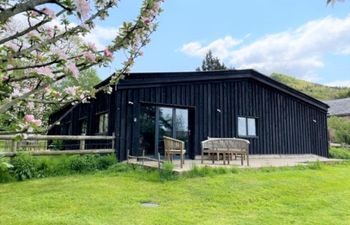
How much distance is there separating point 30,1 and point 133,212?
13.9ft

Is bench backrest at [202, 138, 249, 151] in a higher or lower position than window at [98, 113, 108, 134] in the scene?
lower

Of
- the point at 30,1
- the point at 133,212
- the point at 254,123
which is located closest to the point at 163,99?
the point at 254,123

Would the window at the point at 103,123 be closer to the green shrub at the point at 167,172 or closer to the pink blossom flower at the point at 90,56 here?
the green shrub at the point at 167,172

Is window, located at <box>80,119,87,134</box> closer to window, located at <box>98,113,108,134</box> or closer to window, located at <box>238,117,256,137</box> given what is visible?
window, located at <box>98,113,108,134</box>

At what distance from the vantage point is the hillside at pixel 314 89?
Result: 6274 centimetres

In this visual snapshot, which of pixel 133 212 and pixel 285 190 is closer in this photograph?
pixel 133 212

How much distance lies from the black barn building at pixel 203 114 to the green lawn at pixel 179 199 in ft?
10.0

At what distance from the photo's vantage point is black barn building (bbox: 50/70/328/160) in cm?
1130

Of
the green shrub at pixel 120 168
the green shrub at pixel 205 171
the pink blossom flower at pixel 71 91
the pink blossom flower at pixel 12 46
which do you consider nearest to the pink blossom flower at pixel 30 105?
the pink blossom flower at pixel 71 91

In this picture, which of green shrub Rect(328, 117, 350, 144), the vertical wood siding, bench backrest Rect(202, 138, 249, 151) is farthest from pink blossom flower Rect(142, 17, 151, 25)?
green shrub Rect(328, 117, 350, 144)

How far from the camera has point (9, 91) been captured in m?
1.89

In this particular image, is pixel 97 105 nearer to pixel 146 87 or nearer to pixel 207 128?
pixel 146 87

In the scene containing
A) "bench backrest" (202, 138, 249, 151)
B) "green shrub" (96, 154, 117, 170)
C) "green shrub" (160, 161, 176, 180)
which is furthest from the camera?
"bench backrest" (202, 138, 249, 151)

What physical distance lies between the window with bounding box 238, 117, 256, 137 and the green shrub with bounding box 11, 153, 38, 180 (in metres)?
8.84
